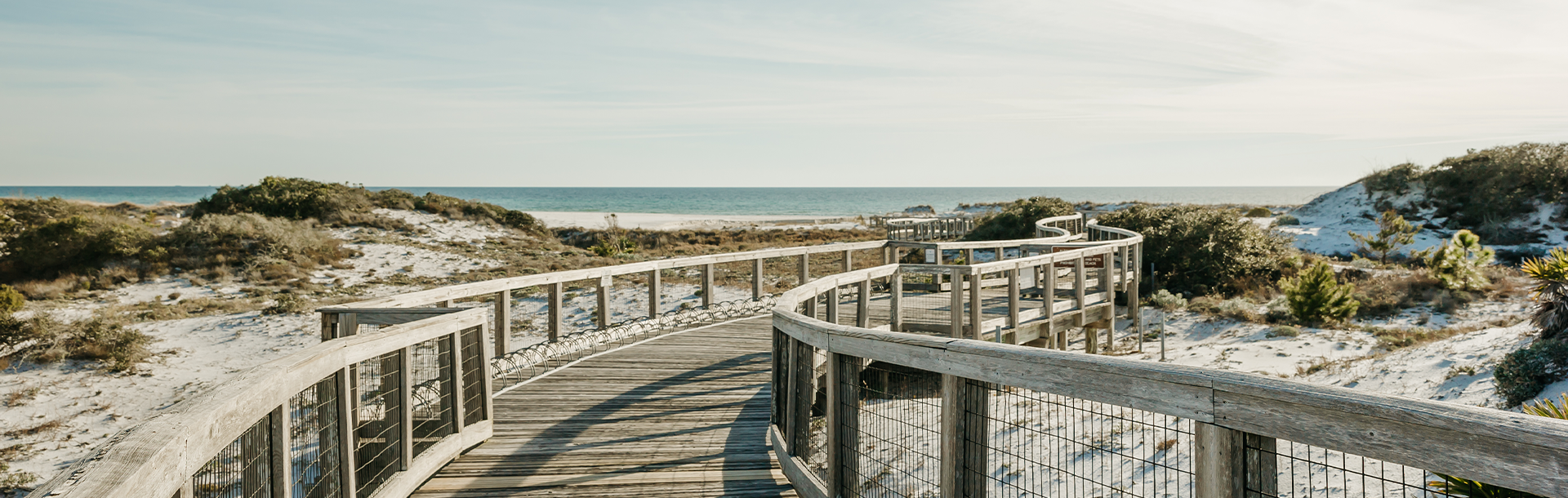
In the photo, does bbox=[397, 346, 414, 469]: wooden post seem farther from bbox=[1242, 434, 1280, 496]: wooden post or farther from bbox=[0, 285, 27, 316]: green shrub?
bbox=[0, 285, 27, 316]: green shrub

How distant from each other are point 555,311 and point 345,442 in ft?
13.7

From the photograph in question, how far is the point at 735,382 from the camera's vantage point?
6.77m

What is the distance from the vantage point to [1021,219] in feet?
88.9

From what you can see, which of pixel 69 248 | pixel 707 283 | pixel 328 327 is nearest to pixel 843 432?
pixel 328 327

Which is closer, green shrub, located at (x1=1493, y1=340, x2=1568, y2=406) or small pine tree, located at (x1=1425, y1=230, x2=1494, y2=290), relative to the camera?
green shrub, located at (x1=1493, y1=340, x2=1568, y2=406)

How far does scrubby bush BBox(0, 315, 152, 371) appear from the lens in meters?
10.3

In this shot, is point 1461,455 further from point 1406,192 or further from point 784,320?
point 1406,192

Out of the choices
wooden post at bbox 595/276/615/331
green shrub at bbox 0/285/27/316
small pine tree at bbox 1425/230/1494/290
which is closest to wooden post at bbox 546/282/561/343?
wooden post at bbox 595/276/615/331

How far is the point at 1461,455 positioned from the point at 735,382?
5445mm

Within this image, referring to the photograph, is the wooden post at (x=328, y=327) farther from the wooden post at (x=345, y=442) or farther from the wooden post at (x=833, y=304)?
the wooden post at (x=833, y=304)

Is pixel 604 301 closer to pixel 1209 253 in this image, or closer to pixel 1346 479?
pixel 1346 479

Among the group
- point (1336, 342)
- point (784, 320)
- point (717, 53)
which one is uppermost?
point (717, 53)

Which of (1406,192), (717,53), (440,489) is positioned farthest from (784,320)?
(1406,192)

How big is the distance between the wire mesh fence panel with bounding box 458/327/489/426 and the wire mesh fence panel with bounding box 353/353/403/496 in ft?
2.48
